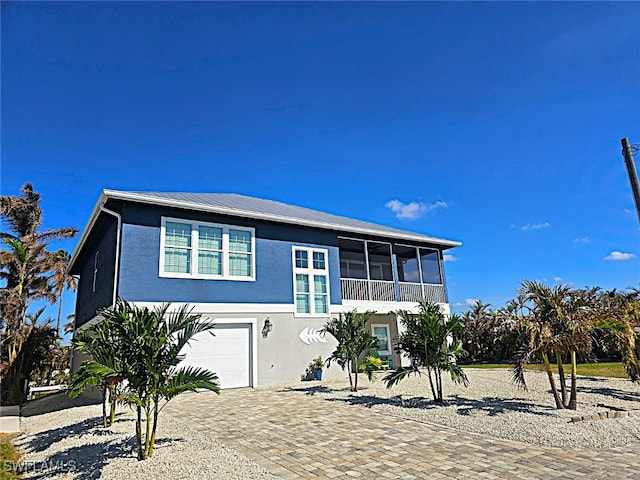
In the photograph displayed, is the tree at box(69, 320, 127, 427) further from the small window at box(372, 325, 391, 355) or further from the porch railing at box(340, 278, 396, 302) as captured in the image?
the small window at box(372, 325, 391, 355)

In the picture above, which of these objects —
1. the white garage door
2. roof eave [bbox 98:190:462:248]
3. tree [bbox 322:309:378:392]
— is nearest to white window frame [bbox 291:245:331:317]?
roof eave [bbox 98:190:462:248]

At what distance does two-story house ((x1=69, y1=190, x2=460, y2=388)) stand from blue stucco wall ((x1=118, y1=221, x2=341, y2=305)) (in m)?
0.03

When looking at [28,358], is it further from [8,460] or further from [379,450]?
[379,450]

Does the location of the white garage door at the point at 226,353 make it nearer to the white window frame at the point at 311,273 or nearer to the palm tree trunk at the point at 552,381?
the white window frame at the point at 311,273

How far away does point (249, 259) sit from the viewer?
577 inches

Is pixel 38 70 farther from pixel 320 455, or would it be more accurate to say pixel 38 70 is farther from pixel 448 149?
pixel 448 149

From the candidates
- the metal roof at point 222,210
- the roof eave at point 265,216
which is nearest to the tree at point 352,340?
the roof eave at point 265,216

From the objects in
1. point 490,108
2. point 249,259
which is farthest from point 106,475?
point 490,108

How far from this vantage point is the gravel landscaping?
538 centimetres

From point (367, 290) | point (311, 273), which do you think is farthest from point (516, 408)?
point (367, 290)

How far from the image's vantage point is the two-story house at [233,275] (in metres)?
12.6

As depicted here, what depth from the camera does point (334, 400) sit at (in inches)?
407

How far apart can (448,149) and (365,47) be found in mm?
5533

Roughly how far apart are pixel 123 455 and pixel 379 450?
12.7 feet
